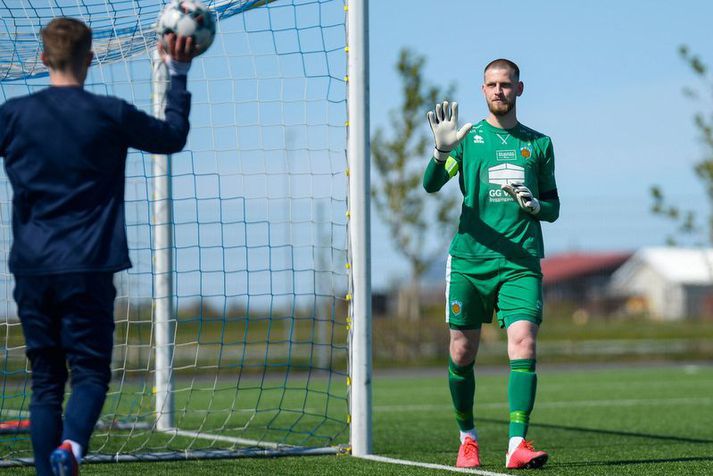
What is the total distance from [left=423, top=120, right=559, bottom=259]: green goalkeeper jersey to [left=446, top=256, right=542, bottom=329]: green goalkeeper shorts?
5cm

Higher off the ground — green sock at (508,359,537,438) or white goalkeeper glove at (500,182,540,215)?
white goalkeeper glove at (500,182,540,215)

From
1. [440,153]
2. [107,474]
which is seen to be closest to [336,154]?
[440,153]

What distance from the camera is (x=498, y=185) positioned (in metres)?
5.70

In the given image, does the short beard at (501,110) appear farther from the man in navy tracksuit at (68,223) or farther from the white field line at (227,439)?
the white field line at (227,439)

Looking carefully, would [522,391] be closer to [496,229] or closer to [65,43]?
[496,229]

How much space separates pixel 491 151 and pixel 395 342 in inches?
705

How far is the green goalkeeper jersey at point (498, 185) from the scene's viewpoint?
567 centimetres

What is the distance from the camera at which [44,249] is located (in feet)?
12.5

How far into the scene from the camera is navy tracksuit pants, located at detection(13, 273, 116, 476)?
12.6 ft

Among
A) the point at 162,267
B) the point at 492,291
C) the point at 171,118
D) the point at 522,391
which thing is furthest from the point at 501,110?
the point at 162,267

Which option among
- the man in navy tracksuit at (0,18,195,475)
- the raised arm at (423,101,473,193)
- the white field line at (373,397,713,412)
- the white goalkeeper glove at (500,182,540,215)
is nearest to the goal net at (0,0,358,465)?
the raised arm at (423,101,473,193)

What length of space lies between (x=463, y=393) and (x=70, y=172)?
2831 millimetres

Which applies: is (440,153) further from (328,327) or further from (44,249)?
(328,327)

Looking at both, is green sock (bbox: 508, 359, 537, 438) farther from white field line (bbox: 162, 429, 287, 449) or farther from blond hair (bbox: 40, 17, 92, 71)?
blond hair (bbox: 40, 17, 92, 71)
